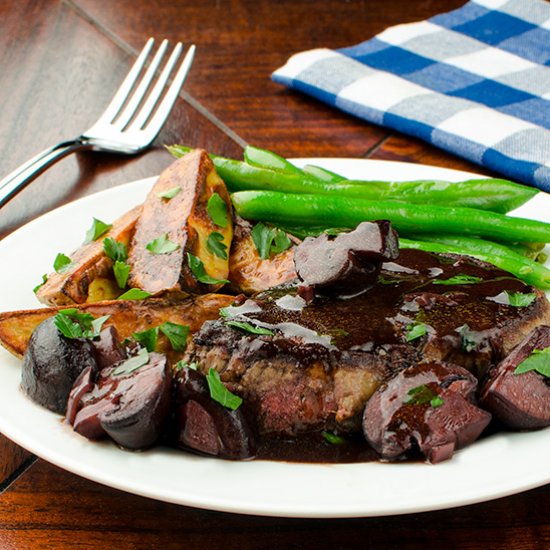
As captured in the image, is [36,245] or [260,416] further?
[36,245]

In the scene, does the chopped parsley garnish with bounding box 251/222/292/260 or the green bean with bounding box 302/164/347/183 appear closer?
the chopped parsley garnish with bounding box 251/222/292/260

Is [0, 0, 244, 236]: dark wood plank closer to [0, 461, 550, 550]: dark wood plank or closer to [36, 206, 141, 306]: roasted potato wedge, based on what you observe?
[36, 206, 141, 306]: roasted potato wedge

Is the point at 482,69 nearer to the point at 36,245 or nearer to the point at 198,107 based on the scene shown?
the point at 198,107

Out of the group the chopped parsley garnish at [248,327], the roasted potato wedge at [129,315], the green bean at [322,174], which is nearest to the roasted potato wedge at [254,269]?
the roasted potato wedge at [129,315]

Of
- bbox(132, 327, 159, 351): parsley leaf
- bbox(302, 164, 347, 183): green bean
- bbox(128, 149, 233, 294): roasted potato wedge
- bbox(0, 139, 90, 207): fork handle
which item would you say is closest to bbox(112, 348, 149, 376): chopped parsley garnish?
bbox(132, 327, 159, 351): parsley leaf

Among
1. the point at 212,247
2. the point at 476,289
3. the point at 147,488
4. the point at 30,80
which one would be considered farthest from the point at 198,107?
the point at 147,488

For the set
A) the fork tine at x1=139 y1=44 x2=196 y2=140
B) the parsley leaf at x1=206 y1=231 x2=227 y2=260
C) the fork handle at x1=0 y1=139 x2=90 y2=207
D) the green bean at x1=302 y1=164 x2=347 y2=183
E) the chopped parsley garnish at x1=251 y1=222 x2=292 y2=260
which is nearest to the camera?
the parsley leaf at x1=206 y1=231 x2=227 y2=260
